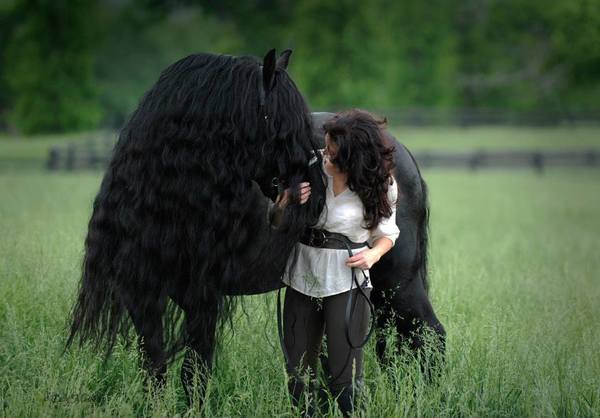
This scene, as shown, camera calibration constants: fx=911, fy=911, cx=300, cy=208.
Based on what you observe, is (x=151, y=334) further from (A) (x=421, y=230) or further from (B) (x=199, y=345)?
(A) (x=421, y=230)

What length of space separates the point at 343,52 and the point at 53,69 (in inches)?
532

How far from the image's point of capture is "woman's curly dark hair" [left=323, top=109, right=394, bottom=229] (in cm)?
388

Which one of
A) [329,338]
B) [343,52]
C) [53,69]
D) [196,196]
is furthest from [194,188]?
[53,69]

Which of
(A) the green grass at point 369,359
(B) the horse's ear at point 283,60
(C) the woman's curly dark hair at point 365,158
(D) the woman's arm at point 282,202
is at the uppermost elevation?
(B) the horse's ear at point 283,60

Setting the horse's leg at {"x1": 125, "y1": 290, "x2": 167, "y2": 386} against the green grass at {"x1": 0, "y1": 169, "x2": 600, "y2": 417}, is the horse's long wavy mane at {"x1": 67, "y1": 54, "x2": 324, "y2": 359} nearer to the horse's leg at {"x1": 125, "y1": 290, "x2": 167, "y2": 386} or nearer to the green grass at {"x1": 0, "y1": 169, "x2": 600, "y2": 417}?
the horse's leg at {"x1": 125, "y1": 290, "x2": 167, "y2": 386}

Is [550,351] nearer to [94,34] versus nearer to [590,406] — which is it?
[590,406]

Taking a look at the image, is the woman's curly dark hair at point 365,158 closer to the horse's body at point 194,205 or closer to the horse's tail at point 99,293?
the horse's body at point 194,205

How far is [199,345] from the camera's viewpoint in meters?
4.16

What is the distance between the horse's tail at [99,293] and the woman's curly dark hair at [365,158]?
1068 millimetres

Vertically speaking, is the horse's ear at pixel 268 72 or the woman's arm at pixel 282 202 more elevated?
the horse's ear at pixel 268 72

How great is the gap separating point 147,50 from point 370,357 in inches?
2310

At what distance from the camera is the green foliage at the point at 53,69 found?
138ft

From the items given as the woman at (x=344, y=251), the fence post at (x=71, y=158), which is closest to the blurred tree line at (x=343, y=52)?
the fence post at (x=71, y=158)

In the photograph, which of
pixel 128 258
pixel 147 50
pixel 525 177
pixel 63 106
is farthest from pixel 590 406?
pixel 147 50
